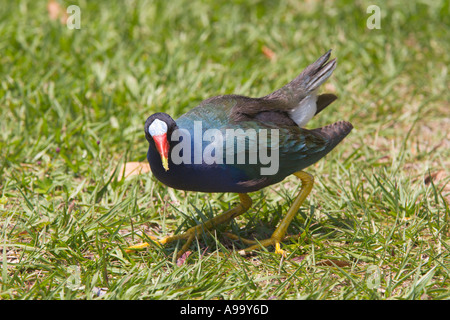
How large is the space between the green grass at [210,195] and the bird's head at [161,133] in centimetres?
62

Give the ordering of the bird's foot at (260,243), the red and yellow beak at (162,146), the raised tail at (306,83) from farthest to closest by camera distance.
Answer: the raised tail at (306,83), the bird's foot at (260,243), the red and yellow beak at (162,146)

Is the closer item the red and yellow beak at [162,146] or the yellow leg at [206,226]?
the red and yellow beak at [162,146]

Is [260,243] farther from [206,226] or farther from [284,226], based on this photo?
[206,226]

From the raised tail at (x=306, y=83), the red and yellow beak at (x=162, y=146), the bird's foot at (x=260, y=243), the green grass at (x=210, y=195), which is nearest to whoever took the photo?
the red and yellow beak at (x=162, y=146)

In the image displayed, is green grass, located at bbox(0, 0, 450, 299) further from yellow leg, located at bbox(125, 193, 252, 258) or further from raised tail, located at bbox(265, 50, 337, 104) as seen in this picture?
raised tail, located at bbox(265, 50, 337, 104)

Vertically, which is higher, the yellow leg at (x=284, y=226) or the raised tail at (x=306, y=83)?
the raised tail at (x=306, y=83)

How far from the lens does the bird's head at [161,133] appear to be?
10.7 ft

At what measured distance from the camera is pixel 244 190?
3594mm

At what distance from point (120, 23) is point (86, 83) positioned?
130cm

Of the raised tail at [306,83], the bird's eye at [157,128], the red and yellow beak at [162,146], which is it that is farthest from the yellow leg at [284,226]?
the bird's eye at [157,128]

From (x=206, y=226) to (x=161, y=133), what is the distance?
857 millimetres

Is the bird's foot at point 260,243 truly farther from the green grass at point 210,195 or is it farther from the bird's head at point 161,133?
the bird's head at point 161,133

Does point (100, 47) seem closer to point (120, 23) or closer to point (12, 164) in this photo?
point (120, 23)

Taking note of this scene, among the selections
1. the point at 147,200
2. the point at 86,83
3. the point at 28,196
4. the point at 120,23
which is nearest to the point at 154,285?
the point at 147,200
